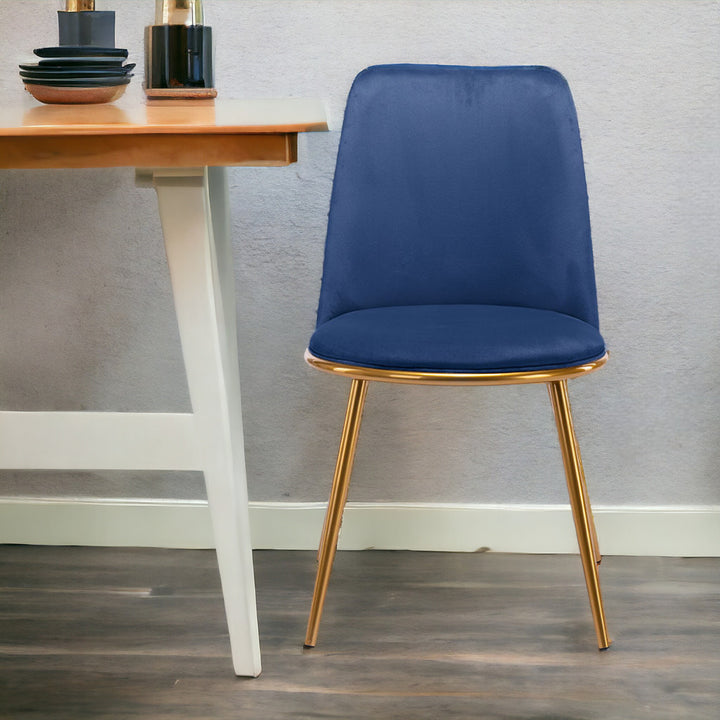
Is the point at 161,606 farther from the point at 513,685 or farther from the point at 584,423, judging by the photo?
the point at 584,423

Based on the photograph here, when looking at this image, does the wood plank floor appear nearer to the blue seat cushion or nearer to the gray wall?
the gray wall

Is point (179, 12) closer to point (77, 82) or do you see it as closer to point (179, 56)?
point (179, 56)

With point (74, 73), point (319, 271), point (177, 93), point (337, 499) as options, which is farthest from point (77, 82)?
point (337, 499)

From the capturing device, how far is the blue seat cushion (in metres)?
1.20

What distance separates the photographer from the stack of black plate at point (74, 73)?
4.24ft

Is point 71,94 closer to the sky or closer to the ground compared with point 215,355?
closer to the sky

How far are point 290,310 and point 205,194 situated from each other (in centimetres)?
61

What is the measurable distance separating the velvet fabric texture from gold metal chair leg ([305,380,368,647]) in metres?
0.15

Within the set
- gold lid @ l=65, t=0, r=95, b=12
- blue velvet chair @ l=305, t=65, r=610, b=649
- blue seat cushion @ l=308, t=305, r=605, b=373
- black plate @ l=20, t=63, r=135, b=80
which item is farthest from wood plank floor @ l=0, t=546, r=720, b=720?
gold lid @ l=65, t=0, r=95, b=12

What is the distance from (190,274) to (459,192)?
1.82 feet

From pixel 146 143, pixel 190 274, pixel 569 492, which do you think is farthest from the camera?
pixel 569 492

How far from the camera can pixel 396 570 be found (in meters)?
1.72

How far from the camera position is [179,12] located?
1.42 m

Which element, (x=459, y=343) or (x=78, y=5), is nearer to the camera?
(x=459, y=343)
